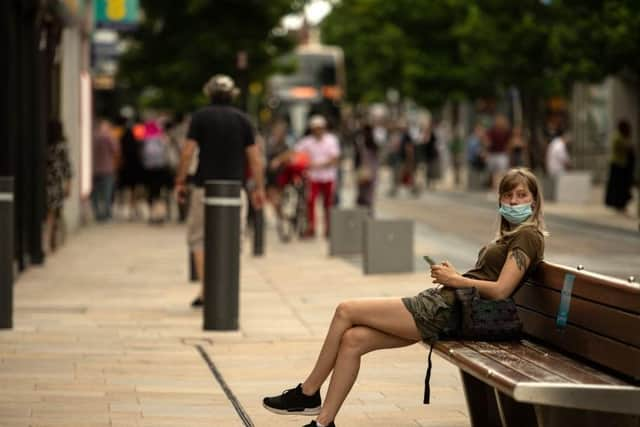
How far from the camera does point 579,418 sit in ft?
21.6

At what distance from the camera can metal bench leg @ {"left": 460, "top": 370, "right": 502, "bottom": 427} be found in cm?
773

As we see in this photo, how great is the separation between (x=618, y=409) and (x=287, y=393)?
6.88 ft

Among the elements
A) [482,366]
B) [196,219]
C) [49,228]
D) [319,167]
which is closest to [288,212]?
[319,167]

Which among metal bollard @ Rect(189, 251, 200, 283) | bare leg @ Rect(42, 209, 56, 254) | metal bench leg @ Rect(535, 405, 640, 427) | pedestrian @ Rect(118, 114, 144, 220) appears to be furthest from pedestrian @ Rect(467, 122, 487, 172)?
metal bench leg @ Rect(535, 405, 640, 427)

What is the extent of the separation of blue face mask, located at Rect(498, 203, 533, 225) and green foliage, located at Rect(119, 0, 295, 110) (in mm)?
25892

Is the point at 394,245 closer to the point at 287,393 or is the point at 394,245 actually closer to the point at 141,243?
the point at 141,243

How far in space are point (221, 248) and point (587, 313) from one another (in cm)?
550

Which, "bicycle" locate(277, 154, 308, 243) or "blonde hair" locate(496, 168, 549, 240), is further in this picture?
"bicycle" locate(277, 154, 308, 243)

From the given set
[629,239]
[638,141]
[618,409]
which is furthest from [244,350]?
[638,141]

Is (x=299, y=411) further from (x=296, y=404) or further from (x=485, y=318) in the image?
(x=485, y=318)

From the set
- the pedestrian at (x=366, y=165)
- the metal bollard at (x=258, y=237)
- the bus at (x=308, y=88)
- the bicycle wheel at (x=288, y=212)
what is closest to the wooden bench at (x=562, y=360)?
the metal bollard at (x=258, y=237)

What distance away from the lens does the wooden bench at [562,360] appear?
19.9 feet

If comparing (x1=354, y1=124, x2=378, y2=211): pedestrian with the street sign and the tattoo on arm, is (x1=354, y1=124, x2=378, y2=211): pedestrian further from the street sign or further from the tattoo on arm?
the tattoo on arm

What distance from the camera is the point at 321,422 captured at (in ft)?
24.4
